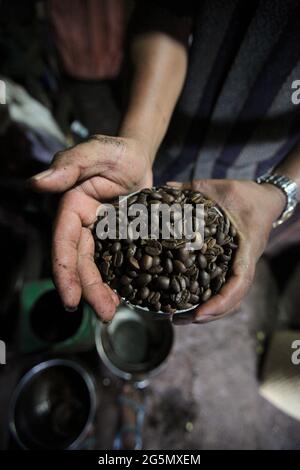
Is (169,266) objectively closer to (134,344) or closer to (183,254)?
(183,254)

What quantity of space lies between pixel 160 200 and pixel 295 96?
2.23 ft

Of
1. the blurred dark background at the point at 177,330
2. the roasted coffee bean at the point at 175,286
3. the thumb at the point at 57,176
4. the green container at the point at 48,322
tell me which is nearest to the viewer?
the thumb at the point at 57,176

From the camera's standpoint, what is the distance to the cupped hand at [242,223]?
1166 millimetres

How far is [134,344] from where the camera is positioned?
7.17 ft

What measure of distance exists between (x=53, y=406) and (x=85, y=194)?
4.33 ft

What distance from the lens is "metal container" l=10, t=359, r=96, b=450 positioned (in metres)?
1.82

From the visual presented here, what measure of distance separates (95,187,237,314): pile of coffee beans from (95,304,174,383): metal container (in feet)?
2.80

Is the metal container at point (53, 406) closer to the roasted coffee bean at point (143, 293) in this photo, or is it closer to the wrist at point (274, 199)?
the roasted coffee bean at point (143, 293)

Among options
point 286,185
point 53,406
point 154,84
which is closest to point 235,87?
point 154,84

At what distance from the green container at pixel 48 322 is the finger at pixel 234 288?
3.27 ft

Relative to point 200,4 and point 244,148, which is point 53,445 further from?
point 200,4

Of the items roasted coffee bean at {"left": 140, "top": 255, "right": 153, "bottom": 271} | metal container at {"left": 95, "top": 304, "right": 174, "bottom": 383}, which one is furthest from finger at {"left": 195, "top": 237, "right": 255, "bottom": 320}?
metal container at {"left": 95, "top": 304, "right": 174, "bottom": 383}

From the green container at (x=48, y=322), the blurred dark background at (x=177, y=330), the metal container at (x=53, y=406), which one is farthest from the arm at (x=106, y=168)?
the metal container at (x=53, y=406)

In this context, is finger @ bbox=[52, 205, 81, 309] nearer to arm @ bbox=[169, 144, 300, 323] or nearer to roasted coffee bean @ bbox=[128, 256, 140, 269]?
roasted coffee bean @ bbox=[128, 256, 140, 269]
